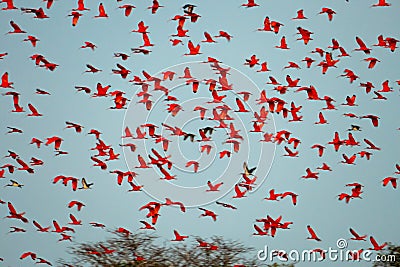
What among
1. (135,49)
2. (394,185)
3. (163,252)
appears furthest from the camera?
(163,252)

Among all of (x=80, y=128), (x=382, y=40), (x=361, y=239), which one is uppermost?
(x=382, y=40)

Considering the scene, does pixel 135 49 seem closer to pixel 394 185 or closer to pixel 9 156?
pixel 9 156

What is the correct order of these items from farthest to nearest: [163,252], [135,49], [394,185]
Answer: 1. [163,252]
2. [394,185]
3. [135,49]

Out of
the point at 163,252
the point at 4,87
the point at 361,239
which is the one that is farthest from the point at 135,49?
the point at 163,252

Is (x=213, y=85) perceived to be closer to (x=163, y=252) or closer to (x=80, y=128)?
(x=80, y=128)

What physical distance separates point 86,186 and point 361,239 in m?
9.76

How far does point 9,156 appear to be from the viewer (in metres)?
29.1

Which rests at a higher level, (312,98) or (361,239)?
(312,98)

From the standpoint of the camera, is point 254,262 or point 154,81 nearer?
point 154,81

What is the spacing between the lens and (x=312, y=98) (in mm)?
29891

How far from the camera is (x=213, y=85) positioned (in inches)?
1182

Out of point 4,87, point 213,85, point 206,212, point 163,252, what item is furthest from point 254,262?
point 4,87

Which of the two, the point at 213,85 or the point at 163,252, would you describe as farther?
the point at 163,252

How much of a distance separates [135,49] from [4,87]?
4.36 m
